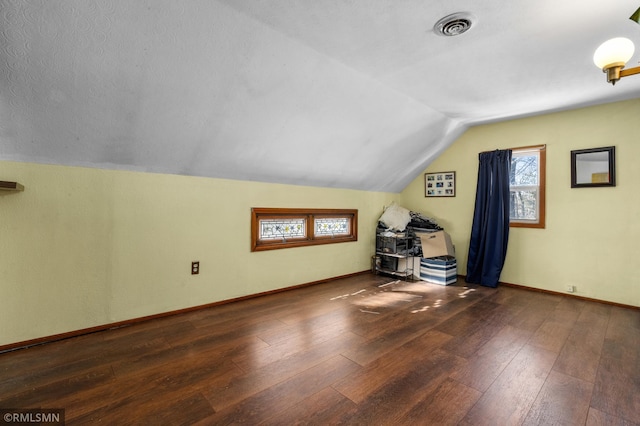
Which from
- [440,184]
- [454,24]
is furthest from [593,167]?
[454,24]

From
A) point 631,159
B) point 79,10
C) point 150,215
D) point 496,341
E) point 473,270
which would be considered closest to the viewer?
point 79,10

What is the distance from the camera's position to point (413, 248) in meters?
4.36

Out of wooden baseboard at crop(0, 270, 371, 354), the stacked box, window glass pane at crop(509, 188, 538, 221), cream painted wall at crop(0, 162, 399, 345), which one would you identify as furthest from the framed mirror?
wooden baseboard at crop(0, 270, 371, 354)

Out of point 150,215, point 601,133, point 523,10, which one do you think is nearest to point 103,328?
point 150,215

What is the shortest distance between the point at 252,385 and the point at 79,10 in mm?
2277

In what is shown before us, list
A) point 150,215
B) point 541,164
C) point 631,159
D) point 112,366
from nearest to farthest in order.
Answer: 1. point 112,366
2. point 150,215
3. point 631,159
4. point 541,164

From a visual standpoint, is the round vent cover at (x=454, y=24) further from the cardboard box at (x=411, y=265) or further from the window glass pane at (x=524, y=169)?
the cardboard box at (x=411, y=265)

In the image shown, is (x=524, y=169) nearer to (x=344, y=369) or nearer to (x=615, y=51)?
(x=615, y=51)

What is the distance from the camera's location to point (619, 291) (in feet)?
10.4

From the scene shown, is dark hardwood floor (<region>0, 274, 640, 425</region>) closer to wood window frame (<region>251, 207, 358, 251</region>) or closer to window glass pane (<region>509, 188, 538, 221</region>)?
wood window frame (<region>251, 207, 358, 251</region>)

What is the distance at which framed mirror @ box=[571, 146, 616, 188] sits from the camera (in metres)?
3.22

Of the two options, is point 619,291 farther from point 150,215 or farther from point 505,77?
point 150,215

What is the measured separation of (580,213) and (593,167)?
0.55 metres

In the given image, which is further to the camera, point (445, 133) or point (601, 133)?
point (445, 133)
